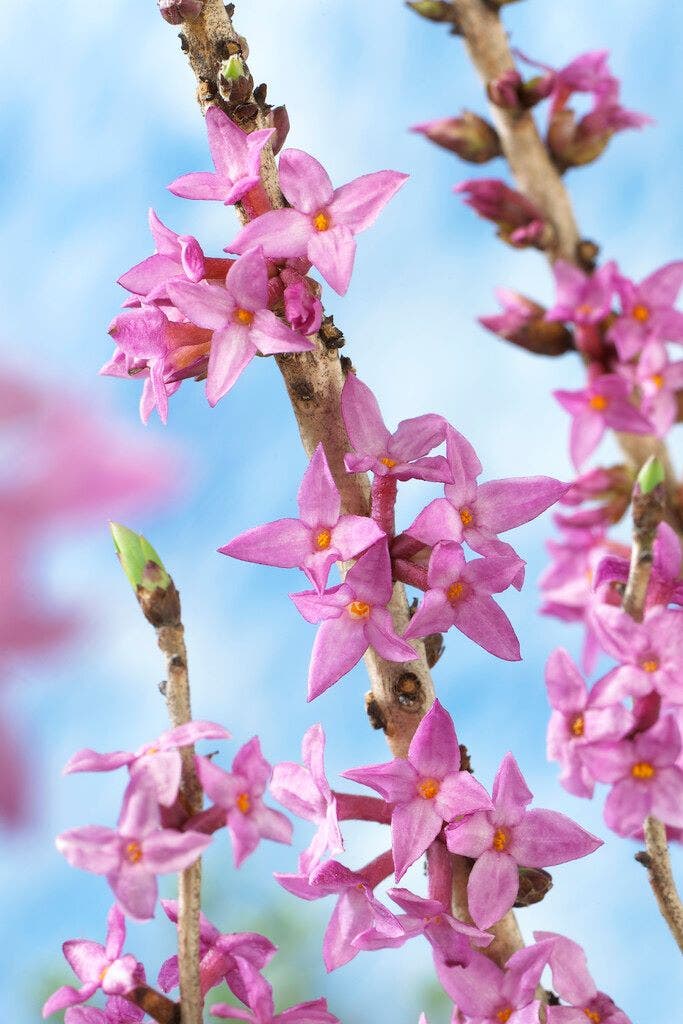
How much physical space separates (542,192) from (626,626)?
819 mm

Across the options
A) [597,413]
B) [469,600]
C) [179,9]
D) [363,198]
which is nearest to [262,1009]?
[469,600]

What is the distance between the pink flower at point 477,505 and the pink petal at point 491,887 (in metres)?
0.16

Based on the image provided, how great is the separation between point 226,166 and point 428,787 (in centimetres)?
39

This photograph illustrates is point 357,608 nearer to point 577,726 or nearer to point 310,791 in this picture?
point 310,791

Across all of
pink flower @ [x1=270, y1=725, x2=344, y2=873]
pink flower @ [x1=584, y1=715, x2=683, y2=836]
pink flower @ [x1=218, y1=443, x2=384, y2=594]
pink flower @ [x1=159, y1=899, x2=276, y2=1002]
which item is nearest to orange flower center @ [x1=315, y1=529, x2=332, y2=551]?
pink flower @ [x1=218, y1=443, x2=384, y2=594]

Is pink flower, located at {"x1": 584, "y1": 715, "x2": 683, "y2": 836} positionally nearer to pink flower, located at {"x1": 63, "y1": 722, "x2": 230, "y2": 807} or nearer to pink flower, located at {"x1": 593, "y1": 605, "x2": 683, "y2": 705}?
pink flower, located at {"x1": 593, "y1": 605, "x2": 683, "y2": 705}

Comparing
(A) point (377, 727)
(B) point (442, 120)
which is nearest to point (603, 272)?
(B) point (442, 120)

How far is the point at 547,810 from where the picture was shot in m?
0.70

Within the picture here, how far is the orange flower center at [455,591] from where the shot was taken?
2.19 ft

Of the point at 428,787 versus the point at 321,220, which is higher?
the point at 321,220

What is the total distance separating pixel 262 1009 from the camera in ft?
2.15

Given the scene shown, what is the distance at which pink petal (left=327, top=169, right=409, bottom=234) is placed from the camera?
0.71 metres

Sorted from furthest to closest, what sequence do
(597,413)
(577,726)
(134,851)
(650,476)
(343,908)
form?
1. (597,413)
2. (577,726)
3. (650,476)
4. (343,908)
5. (134,851)

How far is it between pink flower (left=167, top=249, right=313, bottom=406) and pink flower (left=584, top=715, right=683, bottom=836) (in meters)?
0.40
